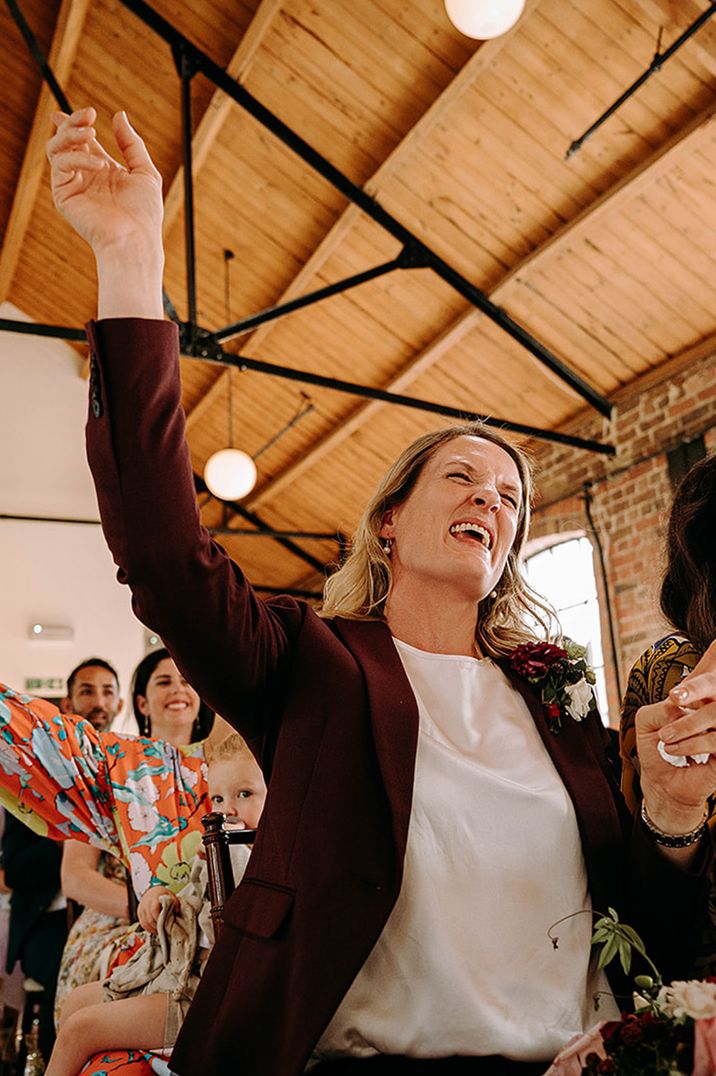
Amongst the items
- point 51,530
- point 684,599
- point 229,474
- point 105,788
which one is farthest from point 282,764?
point 51,530

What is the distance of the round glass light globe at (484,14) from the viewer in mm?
4086

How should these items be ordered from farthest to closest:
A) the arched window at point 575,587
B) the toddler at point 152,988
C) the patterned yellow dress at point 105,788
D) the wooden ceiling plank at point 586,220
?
the arched window at point 575,587, the wooden ceiling plank at point 586,220, the patterned yellow dress at point 105,788, the toddler at point 152,988

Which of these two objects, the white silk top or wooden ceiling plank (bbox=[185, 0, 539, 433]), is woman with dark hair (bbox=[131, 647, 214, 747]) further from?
wooden ceiling plank (bbox=[185, 0, 539, 433])

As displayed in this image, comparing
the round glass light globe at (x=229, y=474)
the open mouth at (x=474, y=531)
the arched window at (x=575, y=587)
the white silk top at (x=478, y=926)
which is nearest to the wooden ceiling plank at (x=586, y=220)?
the round glass light globe at (x=229, y=474)

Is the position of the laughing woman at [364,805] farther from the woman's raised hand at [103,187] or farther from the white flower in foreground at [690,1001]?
the white flower in foreground at [690,1001]

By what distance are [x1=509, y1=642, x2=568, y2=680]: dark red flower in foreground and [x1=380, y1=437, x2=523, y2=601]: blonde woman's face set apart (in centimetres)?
11

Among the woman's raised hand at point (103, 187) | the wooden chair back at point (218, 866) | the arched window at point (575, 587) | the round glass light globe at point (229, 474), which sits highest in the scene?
the round glass light globe at point (229, 474)

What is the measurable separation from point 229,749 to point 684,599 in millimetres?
1178

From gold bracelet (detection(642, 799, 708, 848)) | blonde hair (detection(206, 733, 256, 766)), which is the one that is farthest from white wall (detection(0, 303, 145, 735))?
gold bracelet (detection(642, 799, 708, 848))

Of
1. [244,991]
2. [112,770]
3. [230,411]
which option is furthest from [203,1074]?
[230,411]

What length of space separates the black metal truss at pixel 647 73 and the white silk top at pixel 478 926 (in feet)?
14.4

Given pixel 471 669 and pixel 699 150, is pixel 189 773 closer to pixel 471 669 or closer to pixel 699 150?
pixel 471 669

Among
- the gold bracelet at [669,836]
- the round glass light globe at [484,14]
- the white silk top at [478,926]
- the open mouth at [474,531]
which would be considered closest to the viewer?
the white silk top at [478,926]

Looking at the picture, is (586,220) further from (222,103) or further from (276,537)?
(276,537)
